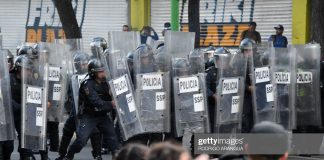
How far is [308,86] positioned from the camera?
1230 cm

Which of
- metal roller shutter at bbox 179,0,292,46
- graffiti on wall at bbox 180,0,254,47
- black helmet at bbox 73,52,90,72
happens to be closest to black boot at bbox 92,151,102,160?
black helmet at bbox 73,52,90,72

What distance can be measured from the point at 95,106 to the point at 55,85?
1448 millimetres

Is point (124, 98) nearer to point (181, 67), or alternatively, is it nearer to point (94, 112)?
point (94, 112)

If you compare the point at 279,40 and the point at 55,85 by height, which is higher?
the point at 279,40

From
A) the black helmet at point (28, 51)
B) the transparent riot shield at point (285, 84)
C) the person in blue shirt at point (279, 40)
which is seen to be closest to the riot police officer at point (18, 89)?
the black helmet at point (28, 51)

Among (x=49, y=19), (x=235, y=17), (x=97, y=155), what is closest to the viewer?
(x=97, y=155)

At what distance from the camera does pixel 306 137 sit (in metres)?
12.7

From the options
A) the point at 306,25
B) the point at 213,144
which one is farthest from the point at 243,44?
the point at 306,25

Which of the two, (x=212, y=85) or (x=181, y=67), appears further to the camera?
(x=212, y=85)

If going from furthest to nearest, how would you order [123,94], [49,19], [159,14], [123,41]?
[49,19] → [159,14] → [123,41] → [123,94]

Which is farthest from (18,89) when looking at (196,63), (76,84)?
(196,63)

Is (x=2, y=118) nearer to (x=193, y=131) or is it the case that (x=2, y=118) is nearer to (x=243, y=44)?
(x=193, y=131)

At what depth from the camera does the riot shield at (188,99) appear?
10930 mm

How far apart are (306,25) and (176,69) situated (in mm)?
10528
